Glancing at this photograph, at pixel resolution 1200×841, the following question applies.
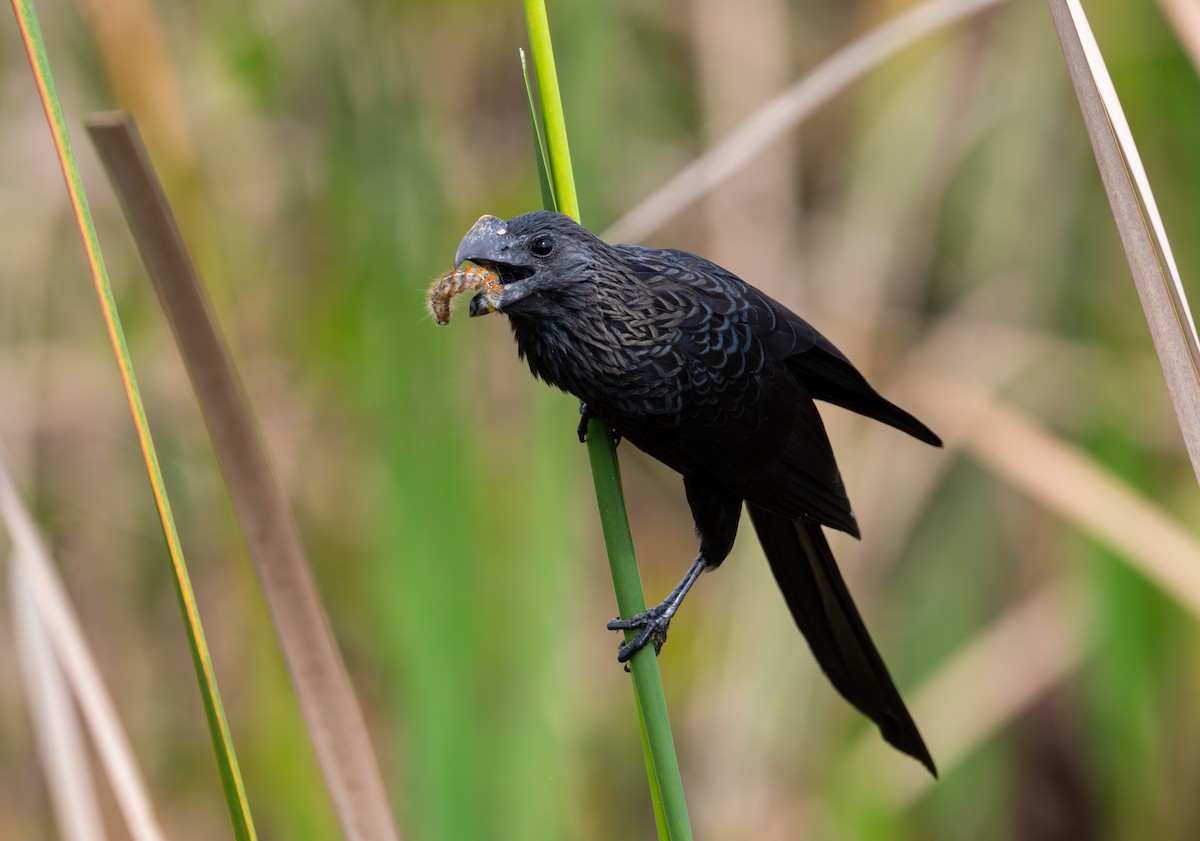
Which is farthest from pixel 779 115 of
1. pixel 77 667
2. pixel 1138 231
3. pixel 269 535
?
pixel 77 667

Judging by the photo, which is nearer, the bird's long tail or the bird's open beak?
the bird's open beak

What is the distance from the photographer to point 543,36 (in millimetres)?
1340

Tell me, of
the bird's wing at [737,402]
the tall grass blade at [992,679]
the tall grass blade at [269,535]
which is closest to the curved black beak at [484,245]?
the bird's wing at [737,402]

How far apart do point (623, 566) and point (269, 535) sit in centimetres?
42

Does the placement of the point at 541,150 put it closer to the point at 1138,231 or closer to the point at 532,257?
the point at 532,257

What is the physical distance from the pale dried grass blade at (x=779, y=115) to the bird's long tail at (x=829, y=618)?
0.59m

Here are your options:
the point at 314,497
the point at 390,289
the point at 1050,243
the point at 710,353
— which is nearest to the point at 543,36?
the point at 710,353

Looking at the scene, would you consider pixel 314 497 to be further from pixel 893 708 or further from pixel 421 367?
pixel 893 708

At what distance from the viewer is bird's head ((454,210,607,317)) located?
157 cm

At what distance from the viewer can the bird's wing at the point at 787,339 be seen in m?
1.81

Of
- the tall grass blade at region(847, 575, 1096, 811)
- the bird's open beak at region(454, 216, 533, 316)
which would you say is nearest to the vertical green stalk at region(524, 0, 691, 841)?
the bird's open beak at region(454, 216, 533, 316)

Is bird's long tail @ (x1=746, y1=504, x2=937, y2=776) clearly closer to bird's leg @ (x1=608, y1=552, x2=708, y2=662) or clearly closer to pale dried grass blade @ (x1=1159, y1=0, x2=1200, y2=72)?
bird's leg @ (x1=608, y1=552, x2=708, y2=662)

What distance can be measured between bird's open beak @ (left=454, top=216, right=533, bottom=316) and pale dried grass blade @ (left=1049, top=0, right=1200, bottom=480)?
2.41 feet

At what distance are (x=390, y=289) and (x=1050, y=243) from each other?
199 cm
